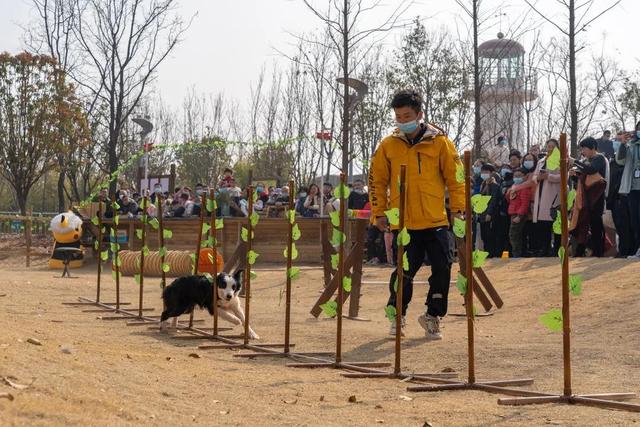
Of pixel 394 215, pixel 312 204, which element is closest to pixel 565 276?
pixel 394 215

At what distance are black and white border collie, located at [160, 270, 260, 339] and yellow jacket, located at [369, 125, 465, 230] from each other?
2.29m

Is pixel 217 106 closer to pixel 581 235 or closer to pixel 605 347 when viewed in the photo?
pixel 581 235

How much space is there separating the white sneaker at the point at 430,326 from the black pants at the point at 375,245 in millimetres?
10995

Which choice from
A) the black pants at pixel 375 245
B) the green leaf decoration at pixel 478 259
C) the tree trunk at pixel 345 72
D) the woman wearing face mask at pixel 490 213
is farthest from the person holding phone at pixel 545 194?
the green leaf decoration at pixel 478 259

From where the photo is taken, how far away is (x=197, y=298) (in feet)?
34.1

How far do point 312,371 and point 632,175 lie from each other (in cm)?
749

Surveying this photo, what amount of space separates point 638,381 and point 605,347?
1.87 meters

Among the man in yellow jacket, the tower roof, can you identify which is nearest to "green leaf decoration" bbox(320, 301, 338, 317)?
the man in yellow jacket

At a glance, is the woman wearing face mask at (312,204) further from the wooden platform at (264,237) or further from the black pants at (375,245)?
the black pants at (375,245)

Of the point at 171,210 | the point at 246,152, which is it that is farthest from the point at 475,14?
the point at 246,152

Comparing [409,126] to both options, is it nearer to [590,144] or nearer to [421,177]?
[421,177]

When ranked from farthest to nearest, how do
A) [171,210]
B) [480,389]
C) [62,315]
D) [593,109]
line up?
[593,109] → [171,210] → [62,315] → [480,389]

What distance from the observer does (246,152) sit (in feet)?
139

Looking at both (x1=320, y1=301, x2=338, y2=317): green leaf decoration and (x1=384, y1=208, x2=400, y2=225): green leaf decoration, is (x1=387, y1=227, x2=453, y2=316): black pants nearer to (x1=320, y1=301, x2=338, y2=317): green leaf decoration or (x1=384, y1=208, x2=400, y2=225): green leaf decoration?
(x1=320, y1=301, x2=338, y2=317): green leaf decoration
